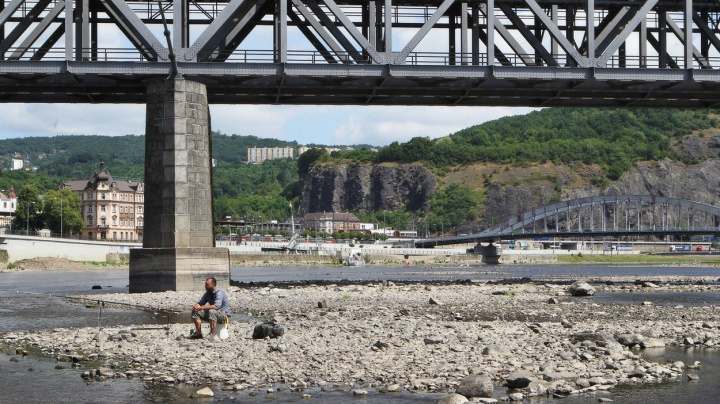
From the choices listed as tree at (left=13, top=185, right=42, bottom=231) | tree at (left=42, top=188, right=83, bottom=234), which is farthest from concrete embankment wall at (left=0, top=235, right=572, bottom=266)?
tree at (left=13, top=185, right=42, bottom=231)

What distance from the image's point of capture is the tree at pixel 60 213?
177625mm

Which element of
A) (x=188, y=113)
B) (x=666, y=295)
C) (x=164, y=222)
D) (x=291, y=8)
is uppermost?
(x=291, y=8)

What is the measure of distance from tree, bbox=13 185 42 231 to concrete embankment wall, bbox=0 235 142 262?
147 ft

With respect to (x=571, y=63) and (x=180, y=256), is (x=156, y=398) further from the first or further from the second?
(x=571, y=63)

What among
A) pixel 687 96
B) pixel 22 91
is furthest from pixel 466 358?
pixel 687 96

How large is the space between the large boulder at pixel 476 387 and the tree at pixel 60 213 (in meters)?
165

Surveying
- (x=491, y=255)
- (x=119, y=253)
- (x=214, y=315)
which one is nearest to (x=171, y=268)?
(x=214, y=315)

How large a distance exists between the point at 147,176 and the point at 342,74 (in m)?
10.5

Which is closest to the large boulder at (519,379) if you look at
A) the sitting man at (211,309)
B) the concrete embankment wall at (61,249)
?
the sitting man at (211,309)

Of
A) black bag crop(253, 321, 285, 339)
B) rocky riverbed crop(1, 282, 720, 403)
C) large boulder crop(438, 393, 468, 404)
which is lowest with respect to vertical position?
large boulder crop(438, 393, 468, 404)

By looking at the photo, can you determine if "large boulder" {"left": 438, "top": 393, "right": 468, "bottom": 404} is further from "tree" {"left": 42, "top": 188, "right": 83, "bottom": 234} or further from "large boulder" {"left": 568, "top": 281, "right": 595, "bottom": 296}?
"tree" {"left": 42, "top": 188, "right": 83, "bottom": 234}

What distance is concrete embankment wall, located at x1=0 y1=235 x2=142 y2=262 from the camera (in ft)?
392

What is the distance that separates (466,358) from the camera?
22344 mm

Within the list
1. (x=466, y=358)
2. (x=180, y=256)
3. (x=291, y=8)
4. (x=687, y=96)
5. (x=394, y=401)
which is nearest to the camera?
(x=394, y=401)
